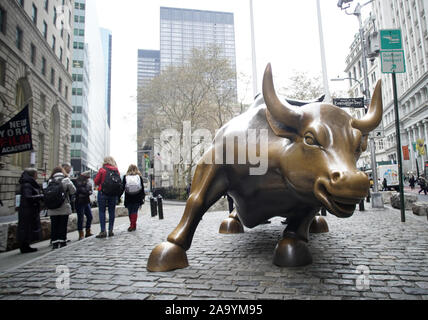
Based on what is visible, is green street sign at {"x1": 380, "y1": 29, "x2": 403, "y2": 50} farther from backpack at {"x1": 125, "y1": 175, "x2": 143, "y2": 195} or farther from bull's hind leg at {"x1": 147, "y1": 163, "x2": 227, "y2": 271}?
backpack at {"x1": 125, "y1": 175, "x2": 143, "y2": 195}

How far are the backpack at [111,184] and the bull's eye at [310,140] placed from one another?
4588mm

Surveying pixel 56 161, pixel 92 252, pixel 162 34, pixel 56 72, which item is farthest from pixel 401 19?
pixel 92 252

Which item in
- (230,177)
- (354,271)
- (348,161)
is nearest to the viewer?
(348,161)

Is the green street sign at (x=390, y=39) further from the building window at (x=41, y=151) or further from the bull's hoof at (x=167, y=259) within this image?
the building window at (x=41, y=151)

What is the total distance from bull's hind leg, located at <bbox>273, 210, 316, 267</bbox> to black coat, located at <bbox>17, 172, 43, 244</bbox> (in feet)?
14.3

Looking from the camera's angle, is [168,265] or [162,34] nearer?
[168,265]

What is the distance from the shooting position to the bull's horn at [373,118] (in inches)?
108

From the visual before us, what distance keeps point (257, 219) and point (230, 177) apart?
67 centimetres

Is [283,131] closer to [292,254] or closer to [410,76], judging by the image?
[292,254]

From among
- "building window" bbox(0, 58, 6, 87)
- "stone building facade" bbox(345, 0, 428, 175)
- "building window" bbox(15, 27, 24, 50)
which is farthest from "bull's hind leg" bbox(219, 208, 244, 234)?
"stone building facade" bbox(345, 0, 428, 175)

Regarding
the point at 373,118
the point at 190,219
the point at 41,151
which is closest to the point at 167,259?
the point at 190,219
